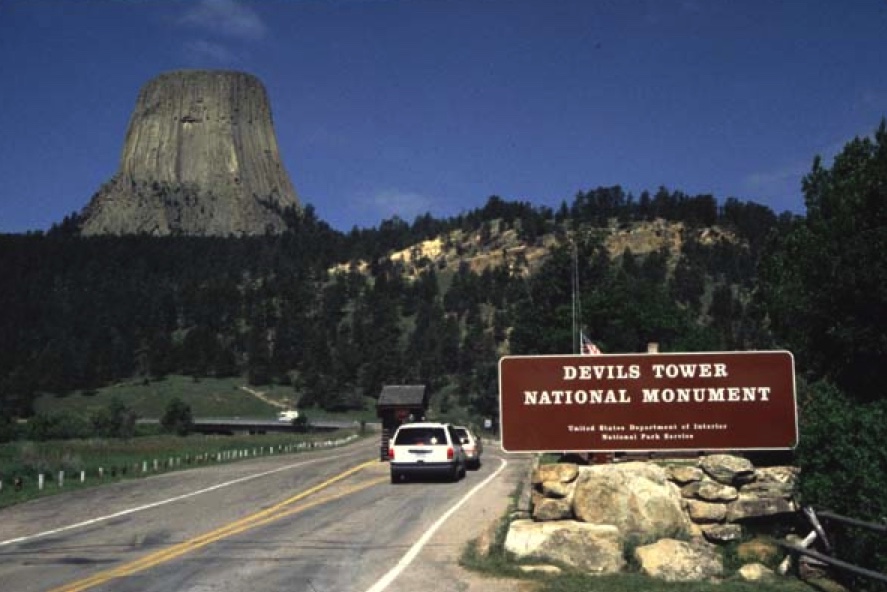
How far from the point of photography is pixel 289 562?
508 inches

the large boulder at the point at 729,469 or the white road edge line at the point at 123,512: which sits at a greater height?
the large boulder at the point at 729,469

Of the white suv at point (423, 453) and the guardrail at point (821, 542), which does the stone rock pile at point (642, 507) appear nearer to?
the guardrail at point (821, 542)

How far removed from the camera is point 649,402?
13578 millimetres

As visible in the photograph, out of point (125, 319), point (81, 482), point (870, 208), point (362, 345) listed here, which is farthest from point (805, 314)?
point (125, 319)

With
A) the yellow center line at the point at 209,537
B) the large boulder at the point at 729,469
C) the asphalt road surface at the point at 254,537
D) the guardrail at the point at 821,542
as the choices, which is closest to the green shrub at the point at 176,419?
the asphalt road surface at the point at 254,537

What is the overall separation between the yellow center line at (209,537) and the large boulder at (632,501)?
5.85 m

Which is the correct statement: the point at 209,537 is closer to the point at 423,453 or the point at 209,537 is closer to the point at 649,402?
the point at 649,402

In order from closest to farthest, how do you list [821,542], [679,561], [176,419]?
[821,542] < [679,561] < [176,419]

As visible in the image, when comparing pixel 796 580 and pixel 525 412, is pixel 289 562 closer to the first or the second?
pixel 525 412

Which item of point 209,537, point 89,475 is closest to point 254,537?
point 209,537

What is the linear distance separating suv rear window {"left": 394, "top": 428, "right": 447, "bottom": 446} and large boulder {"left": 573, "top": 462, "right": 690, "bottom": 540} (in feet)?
48.3

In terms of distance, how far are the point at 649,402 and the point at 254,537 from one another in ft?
22.6

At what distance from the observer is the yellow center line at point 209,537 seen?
38.1 feet

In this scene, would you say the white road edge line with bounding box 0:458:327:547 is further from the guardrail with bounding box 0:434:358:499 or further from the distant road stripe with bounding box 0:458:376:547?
the guardrail with bounding box 0:434:358:499
